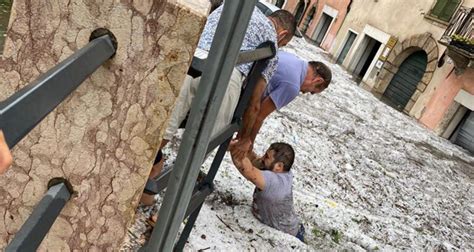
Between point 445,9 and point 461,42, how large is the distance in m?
2.24

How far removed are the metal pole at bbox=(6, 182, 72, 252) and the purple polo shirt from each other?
2.44 metres

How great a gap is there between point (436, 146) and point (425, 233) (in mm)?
6949

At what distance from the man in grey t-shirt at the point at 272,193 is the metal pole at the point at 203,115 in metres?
2.33

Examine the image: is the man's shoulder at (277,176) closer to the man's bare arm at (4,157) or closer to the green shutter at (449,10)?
the man's bare arm at (4,157)

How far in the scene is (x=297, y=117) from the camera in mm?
7809

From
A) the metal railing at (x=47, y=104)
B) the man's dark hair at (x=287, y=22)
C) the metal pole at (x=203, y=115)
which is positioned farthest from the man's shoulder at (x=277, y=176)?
the metal pole at (x=203, y=115)

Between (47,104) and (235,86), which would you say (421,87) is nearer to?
(235,86)

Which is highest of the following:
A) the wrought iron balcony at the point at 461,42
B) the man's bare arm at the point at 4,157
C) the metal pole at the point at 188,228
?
the wrought iron balcony at the point at 461,42

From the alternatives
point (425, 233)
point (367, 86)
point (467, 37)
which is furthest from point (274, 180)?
point (367, 86)

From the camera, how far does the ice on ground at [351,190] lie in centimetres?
320

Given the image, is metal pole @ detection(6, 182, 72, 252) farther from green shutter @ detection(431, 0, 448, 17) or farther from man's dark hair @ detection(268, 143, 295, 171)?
green shutter @ detection(431, 0, 448, 17)

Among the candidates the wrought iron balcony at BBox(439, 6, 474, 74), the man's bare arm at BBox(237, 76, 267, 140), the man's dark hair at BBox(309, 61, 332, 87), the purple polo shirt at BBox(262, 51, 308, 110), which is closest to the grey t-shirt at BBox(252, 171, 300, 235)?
the purple polo shirt at BBox(262, 51, 308, 110)

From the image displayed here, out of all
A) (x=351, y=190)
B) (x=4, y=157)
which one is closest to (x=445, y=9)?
(x=351, y=190)

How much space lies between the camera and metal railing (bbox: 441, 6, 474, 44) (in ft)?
46.5
